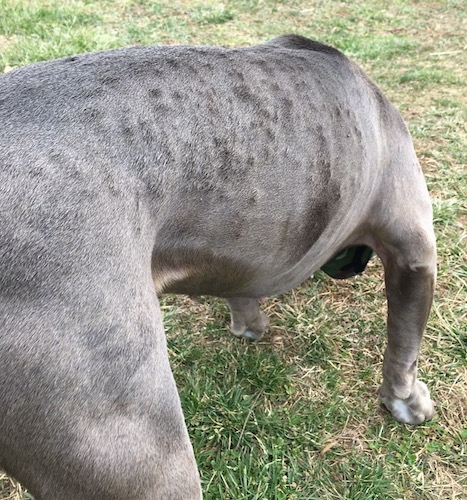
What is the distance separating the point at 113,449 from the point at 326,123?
115 centimetres

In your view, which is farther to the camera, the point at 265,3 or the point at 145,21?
the point at 265,3

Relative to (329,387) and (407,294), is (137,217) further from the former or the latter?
(329,387)

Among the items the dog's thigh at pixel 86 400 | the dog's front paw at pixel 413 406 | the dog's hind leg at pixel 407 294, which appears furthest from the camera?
the dog's front paw at pixel 413 406

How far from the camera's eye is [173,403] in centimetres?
140

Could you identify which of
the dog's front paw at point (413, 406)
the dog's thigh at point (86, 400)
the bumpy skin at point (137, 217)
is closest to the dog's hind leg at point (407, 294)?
the dog's front paw at point (413, 406)

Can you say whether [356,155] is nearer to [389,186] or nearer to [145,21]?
[389,186]

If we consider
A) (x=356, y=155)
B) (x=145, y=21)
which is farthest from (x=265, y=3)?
(x=356, y=155)

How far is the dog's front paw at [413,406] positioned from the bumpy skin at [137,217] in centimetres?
83

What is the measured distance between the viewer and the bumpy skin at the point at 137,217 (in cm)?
125

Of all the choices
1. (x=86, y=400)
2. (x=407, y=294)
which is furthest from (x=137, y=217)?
(x=407, y=294)

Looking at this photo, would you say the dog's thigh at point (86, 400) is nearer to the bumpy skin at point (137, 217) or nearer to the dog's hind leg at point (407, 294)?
the bumpy skin at point (137, 217)

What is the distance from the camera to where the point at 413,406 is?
2566 millimetres

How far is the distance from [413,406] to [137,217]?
1651 mm

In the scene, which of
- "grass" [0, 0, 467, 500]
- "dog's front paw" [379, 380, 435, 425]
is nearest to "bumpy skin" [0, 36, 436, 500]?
"grass" [0, 0, 467, 500]
